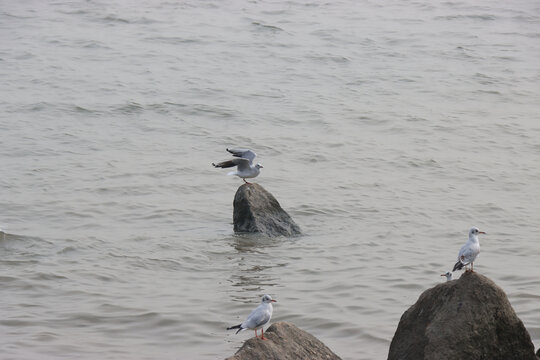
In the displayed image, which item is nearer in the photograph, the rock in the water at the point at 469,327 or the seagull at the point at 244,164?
the rock in the water at the point at 469,327

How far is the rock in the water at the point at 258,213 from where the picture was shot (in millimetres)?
12453

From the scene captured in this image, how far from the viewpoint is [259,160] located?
17.0 metres

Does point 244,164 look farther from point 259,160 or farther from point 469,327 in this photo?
point 469,327

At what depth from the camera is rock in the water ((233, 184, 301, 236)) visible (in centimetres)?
1245

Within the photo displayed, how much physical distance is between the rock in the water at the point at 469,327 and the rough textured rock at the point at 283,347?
69cm

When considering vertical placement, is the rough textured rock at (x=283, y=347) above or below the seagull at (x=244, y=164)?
above

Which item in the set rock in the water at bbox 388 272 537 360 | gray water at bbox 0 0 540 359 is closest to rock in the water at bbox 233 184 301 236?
gray water at bbox 0 0 540 359

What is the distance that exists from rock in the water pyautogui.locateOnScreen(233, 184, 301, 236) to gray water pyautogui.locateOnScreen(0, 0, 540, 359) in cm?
18

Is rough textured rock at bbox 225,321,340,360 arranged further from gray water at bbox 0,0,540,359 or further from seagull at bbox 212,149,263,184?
seagull at bbox 212,149,263,184

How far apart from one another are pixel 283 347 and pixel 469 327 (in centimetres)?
141

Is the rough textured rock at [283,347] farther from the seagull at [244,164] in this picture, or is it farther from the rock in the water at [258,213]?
the seagull at [244,164]

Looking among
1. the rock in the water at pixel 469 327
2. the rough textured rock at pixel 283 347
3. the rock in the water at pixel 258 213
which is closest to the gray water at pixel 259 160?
the rock in the water at pixel 258 213

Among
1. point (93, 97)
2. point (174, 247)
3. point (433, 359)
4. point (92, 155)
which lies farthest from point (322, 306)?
point (93, 97)

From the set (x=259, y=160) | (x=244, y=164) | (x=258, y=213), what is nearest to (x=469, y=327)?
(x=258, y=213)
